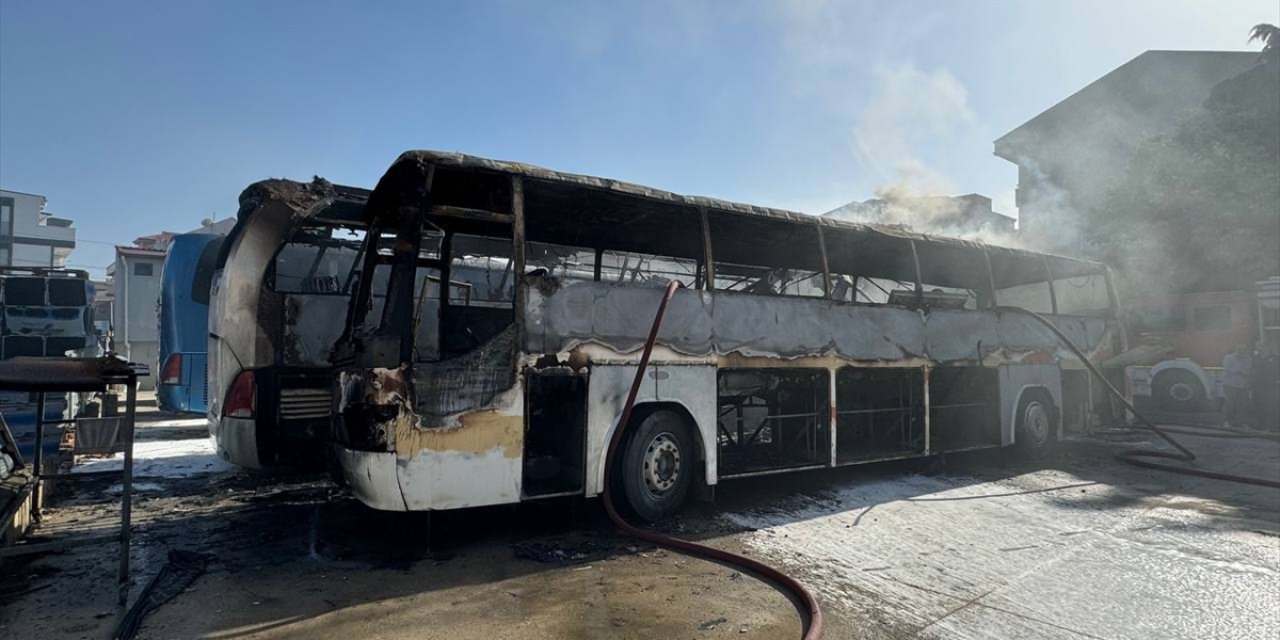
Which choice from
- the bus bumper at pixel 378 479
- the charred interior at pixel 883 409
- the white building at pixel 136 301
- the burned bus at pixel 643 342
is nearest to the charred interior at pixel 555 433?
the burned bus at pixel 643 342

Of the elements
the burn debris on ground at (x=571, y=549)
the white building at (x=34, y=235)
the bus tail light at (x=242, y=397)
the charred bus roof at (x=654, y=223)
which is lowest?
the burn debris on ground at (x=571, y=549)

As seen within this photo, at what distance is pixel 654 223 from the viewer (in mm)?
6887

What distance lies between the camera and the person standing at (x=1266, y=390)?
1386 cm

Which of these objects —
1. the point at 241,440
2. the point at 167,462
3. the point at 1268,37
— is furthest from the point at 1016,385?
the point at 1268,37

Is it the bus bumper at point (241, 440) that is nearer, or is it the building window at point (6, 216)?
the bus bumper at point (241, 440)

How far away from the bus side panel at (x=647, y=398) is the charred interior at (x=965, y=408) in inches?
176

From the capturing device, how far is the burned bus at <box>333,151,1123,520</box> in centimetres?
461

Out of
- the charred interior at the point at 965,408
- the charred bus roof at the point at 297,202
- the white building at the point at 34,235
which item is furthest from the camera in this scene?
the white building at the point at 34,235

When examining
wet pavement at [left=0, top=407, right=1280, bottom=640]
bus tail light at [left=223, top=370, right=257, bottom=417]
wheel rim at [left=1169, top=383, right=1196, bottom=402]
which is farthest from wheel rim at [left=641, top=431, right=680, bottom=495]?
wheel rim at [left=1169, top=383, right=1196, bottom=402]

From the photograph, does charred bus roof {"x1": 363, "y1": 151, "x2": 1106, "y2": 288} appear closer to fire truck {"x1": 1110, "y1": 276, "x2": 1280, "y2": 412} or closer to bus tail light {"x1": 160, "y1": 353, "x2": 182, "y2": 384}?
bus tail light {"x1": 160, "y1": 353, "x2": 182, "y2": 384}

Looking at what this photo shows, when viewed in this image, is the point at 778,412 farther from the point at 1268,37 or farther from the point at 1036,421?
the point at 1268,37

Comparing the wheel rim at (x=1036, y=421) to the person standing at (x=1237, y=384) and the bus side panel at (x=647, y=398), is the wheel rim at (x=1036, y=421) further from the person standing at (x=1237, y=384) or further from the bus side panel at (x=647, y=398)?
the person standing at (x=1237, y=384)

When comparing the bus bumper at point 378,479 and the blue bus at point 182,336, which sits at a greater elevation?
the blue bus at point 182,336

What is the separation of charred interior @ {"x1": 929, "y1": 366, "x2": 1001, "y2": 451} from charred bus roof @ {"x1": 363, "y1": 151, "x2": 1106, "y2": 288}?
5.05 ft
